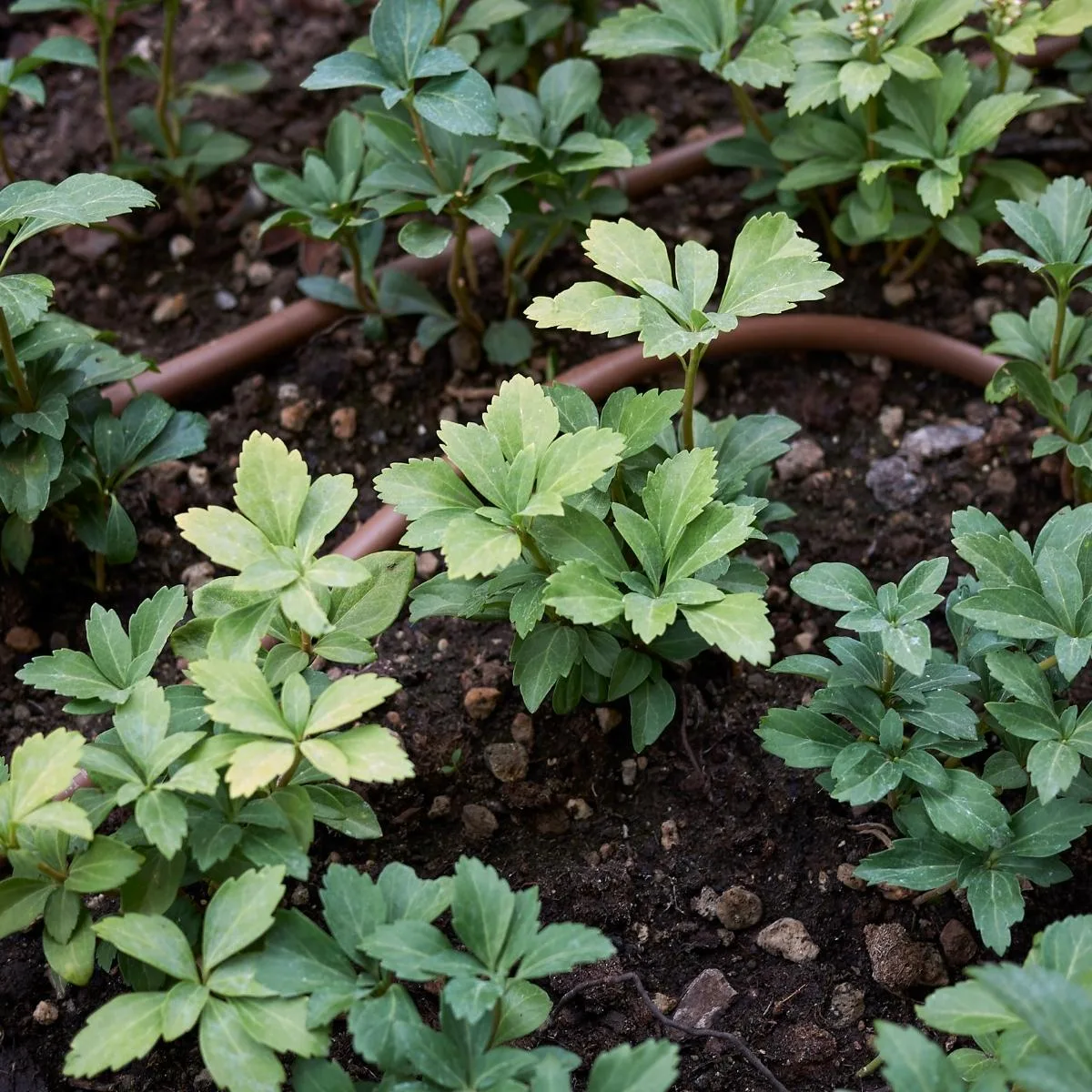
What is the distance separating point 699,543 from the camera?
1502 millimetres

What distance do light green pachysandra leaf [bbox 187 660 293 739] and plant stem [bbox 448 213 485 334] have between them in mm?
986

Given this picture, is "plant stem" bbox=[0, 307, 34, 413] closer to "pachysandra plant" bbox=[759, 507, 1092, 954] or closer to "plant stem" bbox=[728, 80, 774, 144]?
"pachysandra plant" bbox=[759, 507, 1092, 954]

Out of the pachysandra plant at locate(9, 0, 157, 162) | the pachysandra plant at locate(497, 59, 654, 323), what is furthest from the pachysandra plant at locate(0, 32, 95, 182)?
the pachysandra plant at locate(497, 59, 654, 323)

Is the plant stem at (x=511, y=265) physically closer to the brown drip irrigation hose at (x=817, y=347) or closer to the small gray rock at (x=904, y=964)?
the brown drip irrigation hose at (x=817, y=347)

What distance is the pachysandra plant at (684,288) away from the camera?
1521 millimetres

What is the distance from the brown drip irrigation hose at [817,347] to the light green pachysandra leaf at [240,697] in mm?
964

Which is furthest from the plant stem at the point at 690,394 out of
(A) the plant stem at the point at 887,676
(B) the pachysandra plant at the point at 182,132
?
(B) the pachysandra plant at the point at 182,132

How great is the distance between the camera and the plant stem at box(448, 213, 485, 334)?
2.12 meters

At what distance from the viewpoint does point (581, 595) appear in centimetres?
144

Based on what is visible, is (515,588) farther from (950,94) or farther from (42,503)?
(950,94)

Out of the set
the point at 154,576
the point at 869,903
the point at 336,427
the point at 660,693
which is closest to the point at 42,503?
the point at 154,576

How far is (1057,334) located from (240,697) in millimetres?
1333

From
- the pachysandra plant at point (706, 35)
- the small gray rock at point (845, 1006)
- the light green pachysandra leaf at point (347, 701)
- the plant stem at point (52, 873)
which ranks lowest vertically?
the small gray rock at point (845, 1006)

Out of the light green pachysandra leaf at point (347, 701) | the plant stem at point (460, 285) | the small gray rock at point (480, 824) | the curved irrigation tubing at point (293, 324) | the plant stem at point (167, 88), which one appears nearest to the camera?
the light green pachysandra leaf at point (347, 701)
